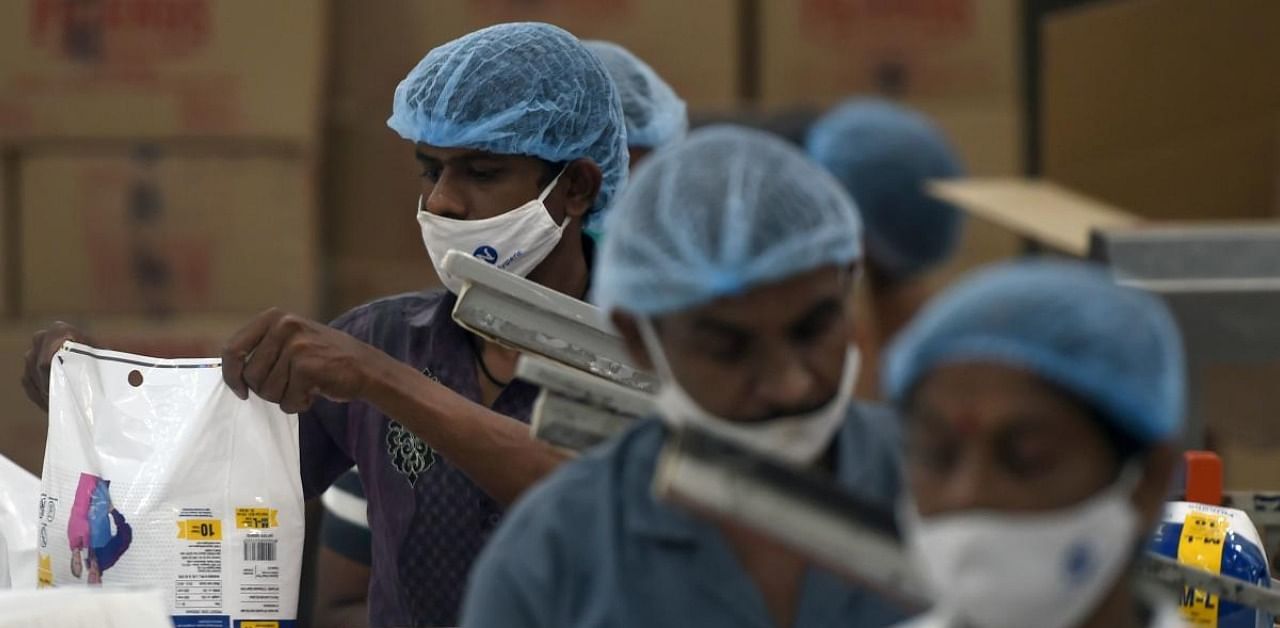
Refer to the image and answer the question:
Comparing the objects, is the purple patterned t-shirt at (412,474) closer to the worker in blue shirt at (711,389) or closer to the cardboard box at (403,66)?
the worker in blue shirt at (711,389)

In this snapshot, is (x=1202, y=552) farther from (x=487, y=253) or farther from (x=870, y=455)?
(x=487, y=253)

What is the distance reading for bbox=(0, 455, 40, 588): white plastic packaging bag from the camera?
2.13 m

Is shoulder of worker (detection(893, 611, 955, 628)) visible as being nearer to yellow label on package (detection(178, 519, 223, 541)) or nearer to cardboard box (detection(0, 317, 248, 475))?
yellow label on package (detection(178, 519, 223, 541))

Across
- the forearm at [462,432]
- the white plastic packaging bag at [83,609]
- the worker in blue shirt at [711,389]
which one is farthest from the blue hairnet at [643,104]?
the worker in blue shirt at [711,389]

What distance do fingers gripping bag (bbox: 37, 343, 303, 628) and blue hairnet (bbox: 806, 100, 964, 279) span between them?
2.13ft

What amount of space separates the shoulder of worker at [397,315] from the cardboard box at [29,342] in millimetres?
1446

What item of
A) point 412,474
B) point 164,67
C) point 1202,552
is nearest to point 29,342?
point 164,67

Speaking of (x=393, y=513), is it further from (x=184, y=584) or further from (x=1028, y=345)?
(x=1028, y=345)

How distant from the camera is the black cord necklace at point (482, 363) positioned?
6.90 feet

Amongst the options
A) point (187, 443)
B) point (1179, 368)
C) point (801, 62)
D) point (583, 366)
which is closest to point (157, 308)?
point (801, 62)

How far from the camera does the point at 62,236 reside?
3631mm

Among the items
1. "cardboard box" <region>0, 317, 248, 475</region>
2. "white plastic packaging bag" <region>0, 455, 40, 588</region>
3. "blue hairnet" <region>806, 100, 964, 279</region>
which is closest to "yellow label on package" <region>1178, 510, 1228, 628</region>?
"blue hairnet" <region>806, 100, 964, 279</region>

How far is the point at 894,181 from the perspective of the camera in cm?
173

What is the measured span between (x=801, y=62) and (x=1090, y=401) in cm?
272
